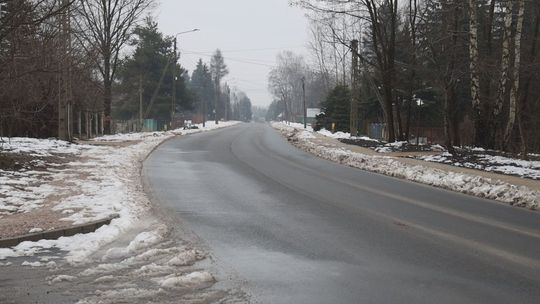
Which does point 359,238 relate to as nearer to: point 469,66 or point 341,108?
point 469,66

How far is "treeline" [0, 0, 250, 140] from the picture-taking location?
15148mm

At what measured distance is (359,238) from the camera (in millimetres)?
8609

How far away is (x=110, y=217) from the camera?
9.47 metres

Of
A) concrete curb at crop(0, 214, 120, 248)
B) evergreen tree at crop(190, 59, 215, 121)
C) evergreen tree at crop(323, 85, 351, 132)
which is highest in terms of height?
evergreen tree at crop(190, 59, 215, 121)

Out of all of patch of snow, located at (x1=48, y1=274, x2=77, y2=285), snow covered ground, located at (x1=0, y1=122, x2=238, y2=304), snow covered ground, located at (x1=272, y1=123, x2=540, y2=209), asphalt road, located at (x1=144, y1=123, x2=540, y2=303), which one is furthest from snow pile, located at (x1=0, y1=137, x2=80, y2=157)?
patch of snow, located at (x1=48, y1=274, x2=77, y2=285)

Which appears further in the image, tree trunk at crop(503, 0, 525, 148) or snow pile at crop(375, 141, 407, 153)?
snow pile at crop(375, 141, 407, 153)

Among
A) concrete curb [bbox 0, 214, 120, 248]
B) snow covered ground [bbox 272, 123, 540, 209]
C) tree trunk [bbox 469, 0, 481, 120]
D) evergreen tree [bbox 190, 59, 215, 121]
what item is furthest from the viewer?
evergreen tree [bbox 190, 59, 215, 121]

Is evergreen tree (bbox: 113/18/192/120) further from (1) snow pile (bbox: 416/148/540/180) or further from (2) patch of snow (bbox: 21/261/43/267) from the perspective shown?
(2) patch of snow (bbox: 21/261/43/267)

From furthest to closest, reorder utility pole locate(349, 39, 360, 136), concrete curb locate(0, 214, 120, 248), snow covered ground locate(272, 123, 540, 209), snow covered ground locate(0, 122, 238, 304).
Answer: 1. utility pole locate(349, 39, 360, 136)
2. snow covered ground locate(272, 123, 540, 209)
3. concrete curb locate(0, 214, 120, 248)
4. snow covered ground locate(0, 122, 238, 304)

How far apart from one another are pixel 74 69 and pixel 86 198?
48.6 feet

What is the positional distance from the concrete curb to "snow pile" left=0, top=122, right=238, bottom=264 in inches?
4.3

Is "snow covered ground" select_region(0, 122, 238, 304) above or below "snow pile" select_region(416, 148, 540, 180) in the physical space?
below

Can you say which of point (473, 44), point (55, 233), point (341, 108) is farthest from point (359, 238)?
point (341, 108)

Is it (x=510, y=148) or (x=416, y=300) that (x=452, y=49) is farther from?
(x=416, y=300)
